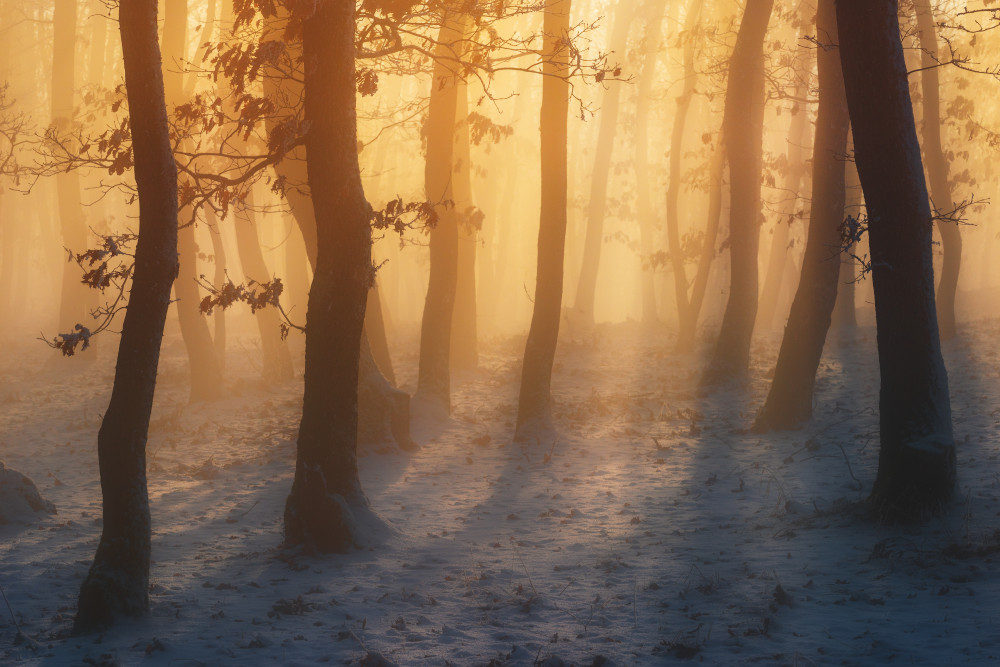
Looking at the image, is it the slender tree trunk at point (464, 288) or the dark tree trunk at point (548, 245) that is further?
the slender tree trunk at point (464, 288)

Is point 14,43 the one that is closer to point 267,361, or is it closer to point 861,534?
point 267,361

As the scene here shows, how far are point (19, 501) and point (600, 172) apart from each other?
83.9 ft

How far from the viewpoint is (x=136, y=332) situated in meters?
6.44

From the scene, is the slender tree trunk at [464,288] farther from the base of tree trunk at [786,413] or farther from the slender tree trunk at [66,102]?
the slender tree trunk at [66,102]

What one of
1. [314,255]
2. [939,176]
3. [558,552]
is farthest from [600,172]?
[558,552]

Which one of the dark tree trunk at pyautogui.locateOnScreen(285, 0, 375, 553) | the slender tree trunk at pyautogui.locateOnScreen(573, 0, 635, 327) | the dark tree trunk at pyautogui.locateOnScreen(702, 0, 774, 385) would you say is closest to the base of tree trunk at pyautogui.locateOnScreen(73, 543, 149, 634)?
the dark tree trunk at pyautogui.locateOnScreen(285, 0, 375, 553)

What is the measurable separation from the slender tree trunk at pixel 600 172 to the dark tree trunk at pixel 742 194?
14.3 metres

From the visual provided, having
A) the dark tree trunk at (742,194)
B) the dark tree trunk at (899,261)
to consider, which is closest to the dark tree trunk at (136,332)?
the dark tree trunk at (899,261)

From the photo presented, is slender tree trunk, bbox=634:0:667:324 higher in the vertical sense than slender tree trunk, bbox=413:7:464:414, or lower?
higher

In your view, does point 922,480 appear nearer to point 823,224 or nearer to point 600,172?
point 823,224

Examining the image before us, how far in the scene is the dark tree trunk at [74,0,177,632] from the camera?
6.41m

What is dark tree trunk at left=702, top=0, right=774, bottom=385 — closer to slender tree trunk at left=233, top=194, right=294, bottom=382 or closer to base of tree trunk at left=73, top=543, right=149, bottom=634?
slender tree trunk at left=233, top=194, right=294, bottom=382

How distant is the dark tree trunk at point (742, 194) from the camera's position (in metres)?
16.8

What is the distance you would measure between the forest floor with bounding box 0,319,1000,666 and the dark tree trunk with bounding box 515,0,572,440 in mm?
758
